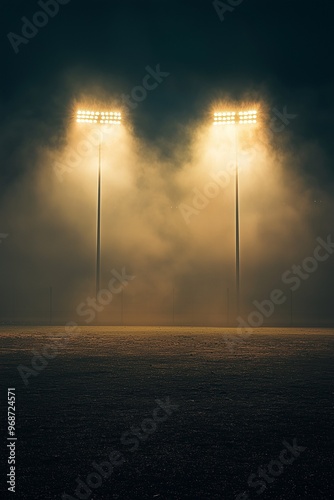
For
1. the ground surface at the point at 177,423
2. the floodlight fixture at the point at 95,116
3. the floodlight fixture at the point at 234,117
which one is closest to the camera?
the ground surface at the point at 177,423

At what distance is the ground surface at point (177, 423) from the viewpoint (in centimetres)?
414

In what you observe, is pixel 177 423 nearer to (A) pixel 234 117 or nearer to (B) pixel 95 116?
(A) pixel 234 117

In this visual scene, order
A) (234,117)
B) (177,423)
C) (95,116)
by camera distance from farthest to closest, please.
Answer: (95,116) → (234,117) → (177,423)

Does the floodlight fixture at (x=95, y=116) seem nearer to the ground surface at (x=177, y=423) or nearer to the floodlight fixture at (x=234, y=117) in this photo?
the floodlight fixture at (x=234, y=117)

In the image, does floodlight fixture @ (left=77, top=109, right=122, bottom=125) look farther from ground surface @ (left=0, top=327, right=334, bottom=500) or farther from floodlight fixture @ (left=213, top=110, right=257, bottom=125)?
ground surface @ (left=0, top=327, right=334, bottom=500)

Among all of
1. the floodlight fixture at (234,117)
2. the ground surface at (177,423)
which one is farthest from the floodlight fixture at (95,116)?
the ground surface at (177,423)

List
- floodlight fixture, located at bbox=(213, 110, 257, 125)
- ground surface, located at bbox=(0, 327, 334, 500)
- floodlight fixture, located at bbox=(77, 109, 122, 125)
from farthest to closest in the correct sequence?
1. floodlight fixture, located at bbox=(77, 109, 122, 125)
2. floodlight fixture, located at bbox=(213, 110, 257, 125)
3. ground surface, located at bbox=(0, 327, 334, 500)

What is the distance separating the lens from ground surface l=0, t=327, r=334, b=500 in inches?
163

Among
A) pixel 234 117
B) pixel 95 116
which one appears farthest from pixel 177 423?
pixel 95 116

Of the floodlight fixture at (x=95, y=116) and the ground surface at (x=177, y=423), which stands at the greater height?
the floodlight fixture at (x=95, y=116)

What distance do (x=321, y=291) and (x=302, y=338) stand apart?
75.0 feet

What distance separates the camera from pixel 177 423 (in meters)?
5.99

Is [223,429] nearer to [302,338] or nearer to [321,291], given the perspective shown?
[302,338]

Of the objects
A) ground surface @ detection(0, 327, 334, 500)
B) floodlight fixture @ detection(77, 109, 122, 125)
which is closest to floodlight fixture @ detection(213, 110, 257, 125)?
floodlight fixture @ detection(77, 109, 122, 125)
